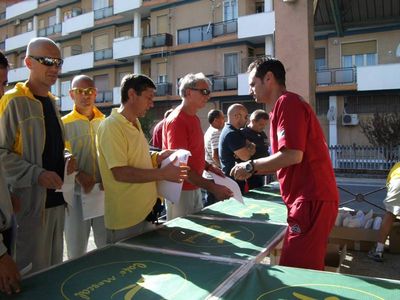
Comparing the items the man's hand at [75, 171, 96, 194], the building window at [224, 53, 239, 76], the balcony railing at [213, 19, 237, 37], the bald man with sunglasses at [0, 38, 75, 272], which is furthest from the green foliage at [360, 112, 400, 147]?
the bald man with sunglasses at [0, 38, 75, 272]

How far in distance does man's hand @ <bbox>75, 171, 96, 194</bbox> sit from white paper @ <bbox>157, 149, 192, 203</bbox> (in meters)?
0.68

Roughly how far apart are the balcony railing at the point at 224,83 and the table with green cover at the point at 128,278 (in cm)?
2122

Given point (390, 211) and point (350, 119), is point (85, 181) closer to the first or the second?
point (390, 211)

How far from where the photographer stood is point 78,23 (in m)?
30.8

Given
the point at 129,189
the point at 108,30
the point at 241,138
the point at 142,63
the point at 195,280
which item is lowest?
the point at 195,280

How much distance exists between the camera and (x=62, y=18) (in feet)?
110

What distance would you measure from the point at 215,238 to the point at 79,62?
3005cm

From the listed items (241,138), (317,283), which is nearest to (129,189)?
(317,283)

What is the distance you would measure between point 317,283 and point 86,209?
2026 mm

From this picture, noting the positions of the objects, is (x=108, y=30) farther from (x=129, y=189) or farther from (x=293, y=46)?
(x=129, y=189)

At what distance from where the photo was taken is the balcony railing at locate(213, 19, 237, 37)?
75.4 feet

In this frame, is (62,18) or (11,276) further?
(62,18)

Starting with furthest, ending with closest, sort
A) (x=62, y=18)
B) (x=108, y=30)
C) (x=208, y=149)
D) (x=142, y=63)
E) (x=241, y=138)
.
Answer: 1. (x=62, y=18)
2. (x=108, y=30)
3. (x=142, y=63)
4. (x=208, y=149)
5. (x=241, y=138)

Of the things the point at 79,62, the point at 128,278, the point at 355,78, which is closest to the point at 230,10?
the point at 355,78
